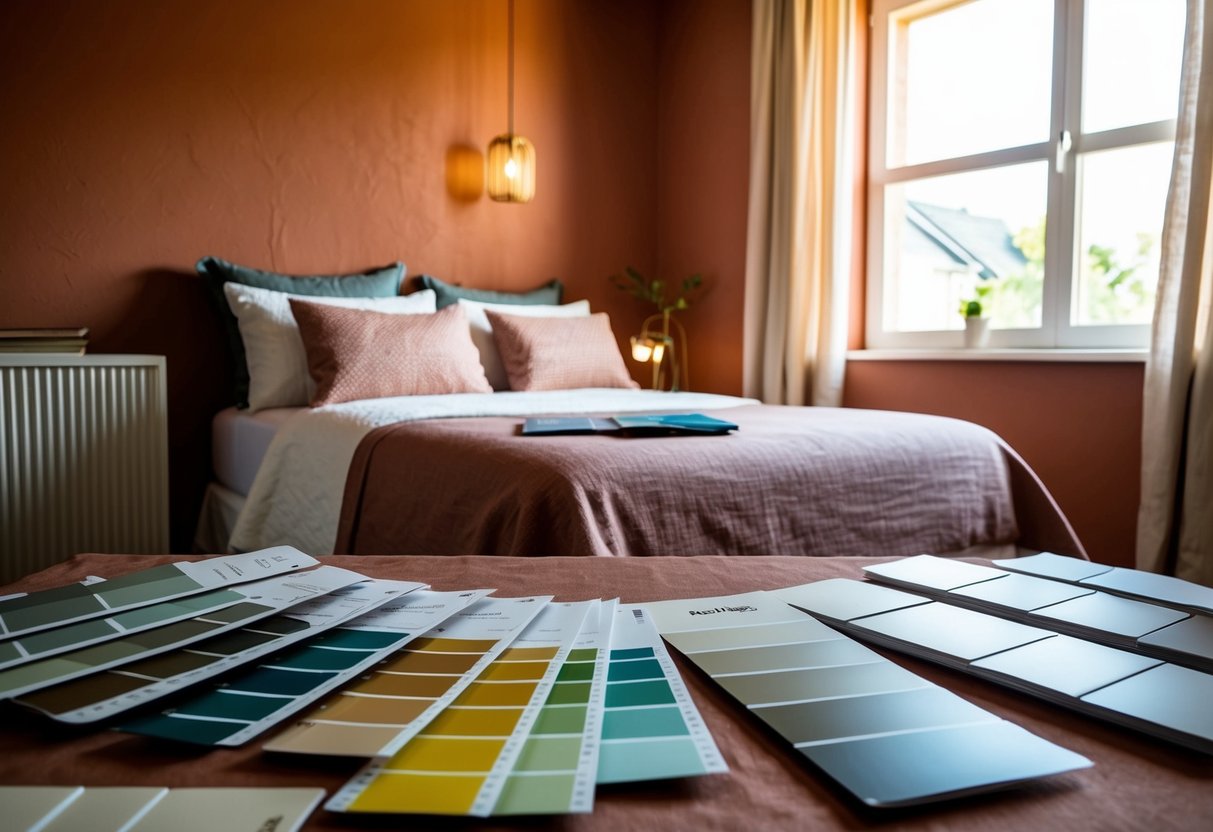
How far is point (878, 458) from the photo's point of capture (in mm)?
1983

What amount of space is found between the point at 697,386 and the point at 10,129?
2975mm

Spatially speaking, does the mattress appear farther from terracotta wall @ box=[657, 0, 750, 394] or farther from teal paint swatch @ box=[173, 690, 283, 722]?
teal paint swatch @ box=[173, 690, 283, 722]

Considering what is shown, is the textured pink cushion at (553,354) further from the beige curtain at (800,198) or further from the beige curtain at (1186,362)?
the beige curtain at (1186,362)

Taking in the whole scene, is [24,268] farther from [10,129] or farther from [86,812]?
[86,812]

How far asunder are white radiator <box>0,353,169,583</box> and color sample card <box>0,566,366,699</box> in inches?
93.0

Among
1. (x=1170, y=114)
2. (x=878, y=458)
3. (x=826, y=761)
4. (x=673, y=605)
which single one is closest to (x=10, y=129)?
(x=878, y=458)

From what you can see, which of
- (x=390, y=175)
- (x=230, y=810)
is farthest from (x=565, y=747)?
(x=390, y=175)

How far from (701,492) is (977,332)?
1.87 metres

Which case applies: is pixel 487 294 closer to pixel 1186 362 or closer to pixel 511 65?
pixel 511 65

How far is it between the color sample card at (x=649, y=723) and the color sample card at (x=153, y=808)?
14 cm

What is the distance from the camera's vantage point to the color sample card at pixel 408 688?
1.35 ft

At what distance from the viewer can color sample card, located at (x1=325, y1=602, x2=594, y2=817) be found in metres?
0.37

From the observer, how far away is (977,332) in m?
3.09

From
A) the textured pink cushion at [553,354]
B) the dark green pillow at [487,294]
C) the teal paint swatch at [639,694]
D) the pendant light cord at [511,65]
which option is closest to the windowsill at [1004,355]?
the textured pink cushion at [553,354]
